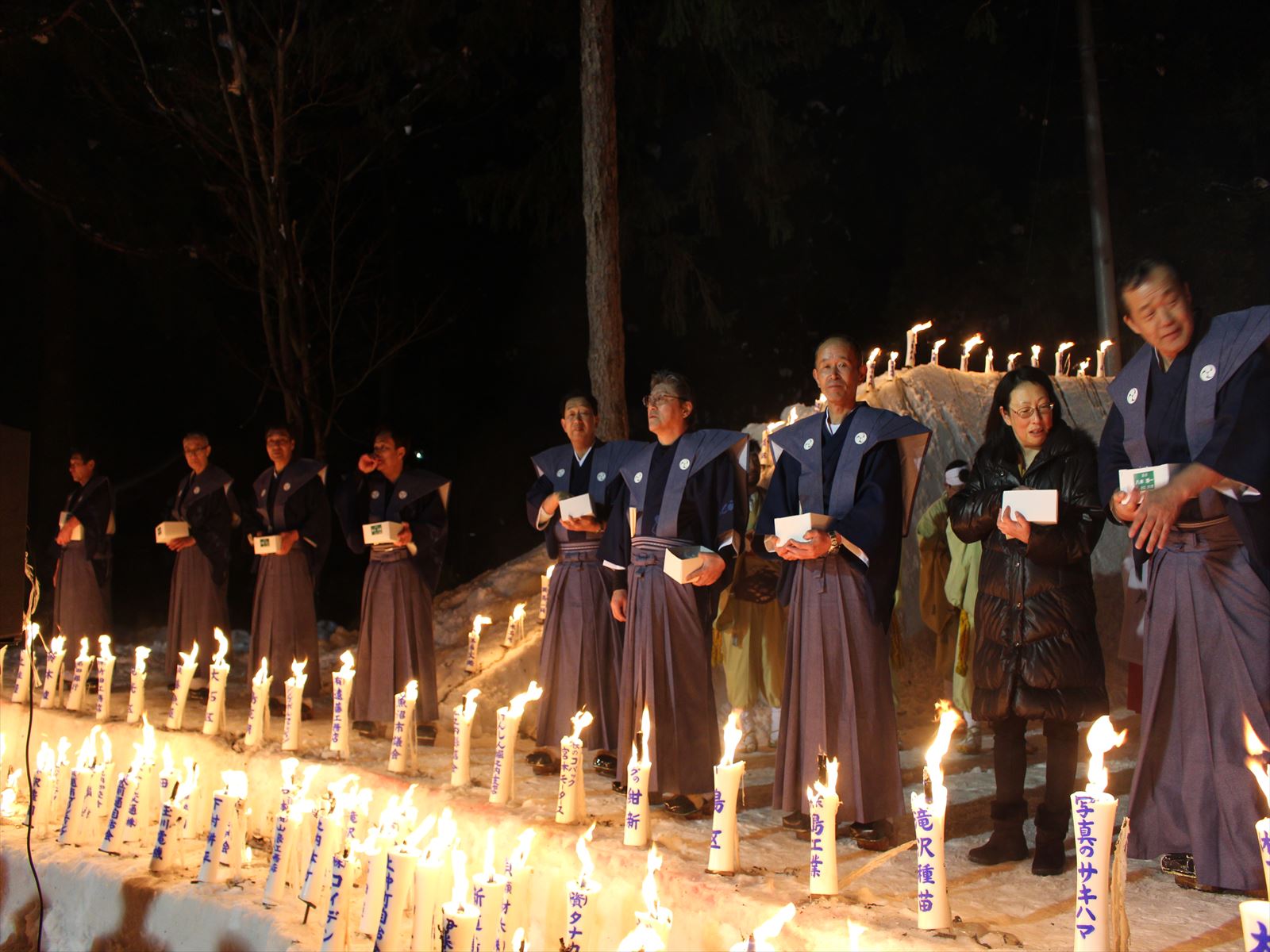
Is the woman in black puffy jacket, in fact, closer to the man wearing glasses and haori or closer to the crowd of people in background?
the crowd of people in background

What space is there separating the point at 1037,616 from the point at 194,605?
6.20 meters

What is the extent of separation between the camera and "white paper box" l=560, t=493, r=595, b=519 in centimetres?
537

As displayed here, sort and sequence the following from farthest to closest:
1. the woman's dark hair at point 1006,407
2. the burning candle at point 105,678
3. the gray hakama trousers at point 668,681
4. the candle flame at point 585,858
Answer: the burning candle at point 105,678 < the gray hakama trousers at point 668,681 < the woman's dark hair at point 1006,407 < the candle flame at point 585,858

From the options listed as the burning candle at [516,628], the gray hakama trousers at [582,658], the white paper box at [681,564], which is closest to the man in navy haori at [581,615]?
the gray hakama trousers at [582,658]

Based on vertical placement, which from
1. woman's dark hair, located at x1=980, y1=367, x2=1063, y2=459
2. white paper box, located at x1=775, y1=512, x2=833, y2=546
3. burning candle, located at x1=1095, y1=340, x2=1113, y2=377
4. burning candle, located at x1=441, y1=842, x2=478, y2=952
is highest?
burning candle, located at x1=1095, y1=340, x2=1113, y2=377

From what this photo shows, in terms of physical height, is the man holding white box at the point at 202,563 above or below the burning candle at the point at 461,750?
above

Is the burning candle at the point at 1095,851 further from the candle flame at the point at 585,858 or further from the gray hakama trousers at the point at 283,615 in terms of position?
the gray hakama trousers at the point at 283,615

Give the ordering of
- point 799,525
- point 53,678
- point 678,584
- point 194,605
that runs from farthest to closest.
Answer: point 194,605
point 53,678
point 678,584
point 799,525

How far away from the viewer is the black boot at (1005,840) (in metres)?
3.83

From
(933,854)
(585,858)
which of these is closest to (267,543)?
(585,858)

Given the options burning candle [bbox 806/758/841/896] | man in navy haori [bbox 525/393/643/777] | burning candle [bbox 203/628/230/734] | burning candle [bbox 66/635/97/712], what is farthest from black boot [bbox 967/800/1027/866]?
burning candle [bbox 66/635/97/712]

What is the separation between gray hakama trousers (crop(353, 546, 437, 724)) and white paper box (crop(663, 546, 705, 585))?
2325 millimetres

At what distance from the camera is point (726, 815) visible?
11.9 ft

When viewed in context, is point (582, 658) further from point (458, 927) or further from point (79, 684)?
point (79, 684)
